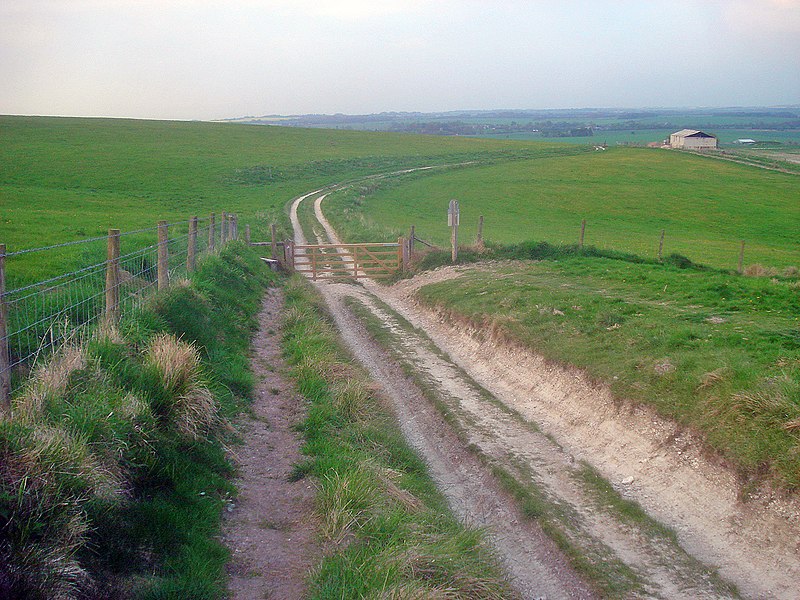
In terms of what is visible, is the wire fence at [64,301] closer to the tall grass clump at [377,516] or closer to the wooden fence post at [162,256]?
the wooden fence post at [162,256]

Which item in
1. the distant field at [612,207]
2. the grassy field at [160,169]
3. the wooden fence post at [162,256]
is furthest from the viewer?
the distant field at [612,207]

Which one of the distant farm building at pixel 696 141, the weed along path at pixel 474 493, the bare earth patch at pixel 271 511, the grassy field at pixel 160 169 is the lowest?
the weed along path at pixel 474 493

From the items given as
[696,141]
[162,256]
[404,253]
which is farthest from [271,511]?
[696,141]

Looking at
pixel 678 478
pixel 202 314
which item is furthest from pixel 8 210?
pixel 678 478

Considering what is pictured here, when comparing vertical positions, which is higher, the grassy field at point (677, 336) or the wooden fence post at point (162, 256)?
the wooden fence post at point (162, 256)

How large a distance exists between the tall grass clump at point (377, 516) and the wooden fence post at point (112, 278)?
2.99 meters

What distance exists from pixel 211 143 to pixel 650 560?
9538 centimetres

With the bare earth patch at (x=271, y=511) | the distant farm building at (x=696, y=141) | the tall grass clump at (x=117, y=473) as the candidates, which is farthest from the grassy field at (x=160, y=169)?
the distant farm building at (x=696, y=141)

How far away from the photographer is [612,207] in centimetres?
5397

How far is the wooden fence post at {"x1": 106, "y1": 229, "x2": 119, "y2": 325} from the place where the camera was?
8.76 metres

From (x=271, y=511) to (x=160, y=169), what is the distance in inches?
2521

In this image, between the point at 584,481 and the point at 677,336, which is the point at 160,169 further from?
the point at 584,481

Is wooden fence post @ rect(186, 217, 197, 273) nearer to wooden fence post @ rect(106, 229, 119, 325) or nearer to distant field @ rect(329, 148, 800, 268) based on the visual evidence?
wooden fence post @ rect(106, 229, 119, 325)

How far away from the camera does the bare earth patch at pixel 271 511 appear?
5570 mm
